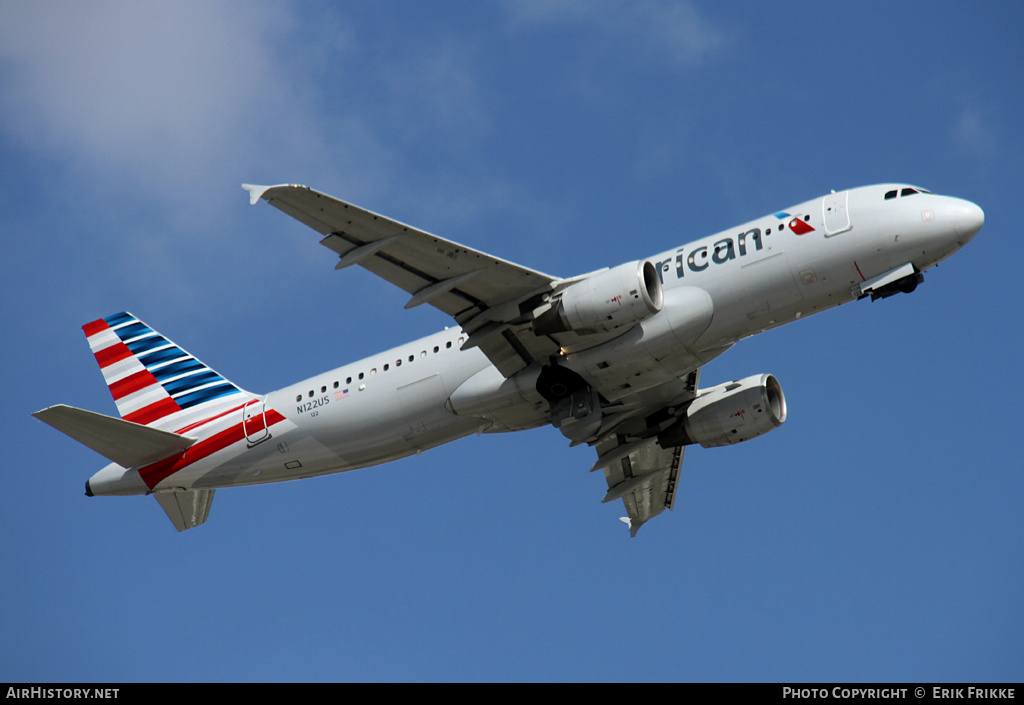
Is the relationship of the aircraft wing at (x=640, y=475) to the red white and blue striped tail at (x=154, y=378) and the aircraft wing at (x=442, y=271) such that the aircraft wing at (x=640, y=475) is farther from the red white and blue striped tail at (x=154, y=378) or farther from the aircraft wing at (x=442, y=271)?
the red white and blue striped tail at (x=154, y=378)

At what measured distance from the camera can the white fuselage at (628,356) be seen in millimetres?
28708

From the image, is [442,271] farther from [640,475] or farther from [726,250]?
[640,475]

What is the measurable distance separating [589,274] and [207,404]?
14732mm

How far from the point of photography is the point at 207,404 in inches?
1401

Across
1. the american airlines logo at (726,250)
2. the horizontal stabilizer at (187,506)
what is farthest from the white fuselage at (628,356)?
the horizontal stabilizer at (187,506)

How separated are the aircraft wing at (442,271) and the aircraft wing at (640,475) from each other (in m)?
7.75

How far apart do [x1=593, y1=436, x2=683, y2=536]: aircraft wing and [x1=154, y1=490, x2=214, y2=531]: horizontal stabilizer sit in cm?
1404

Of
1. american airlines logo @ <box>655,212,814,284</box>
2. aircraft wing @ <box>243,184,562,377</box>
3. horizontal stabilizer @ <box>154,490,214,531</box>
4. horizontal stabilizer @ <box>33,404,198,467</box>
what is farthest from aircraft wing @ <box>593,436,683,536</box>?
horizontal stabilizer @ <box>33,404,198,467</box>

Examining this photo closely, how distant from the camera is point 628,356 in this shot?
2950 centimetres
